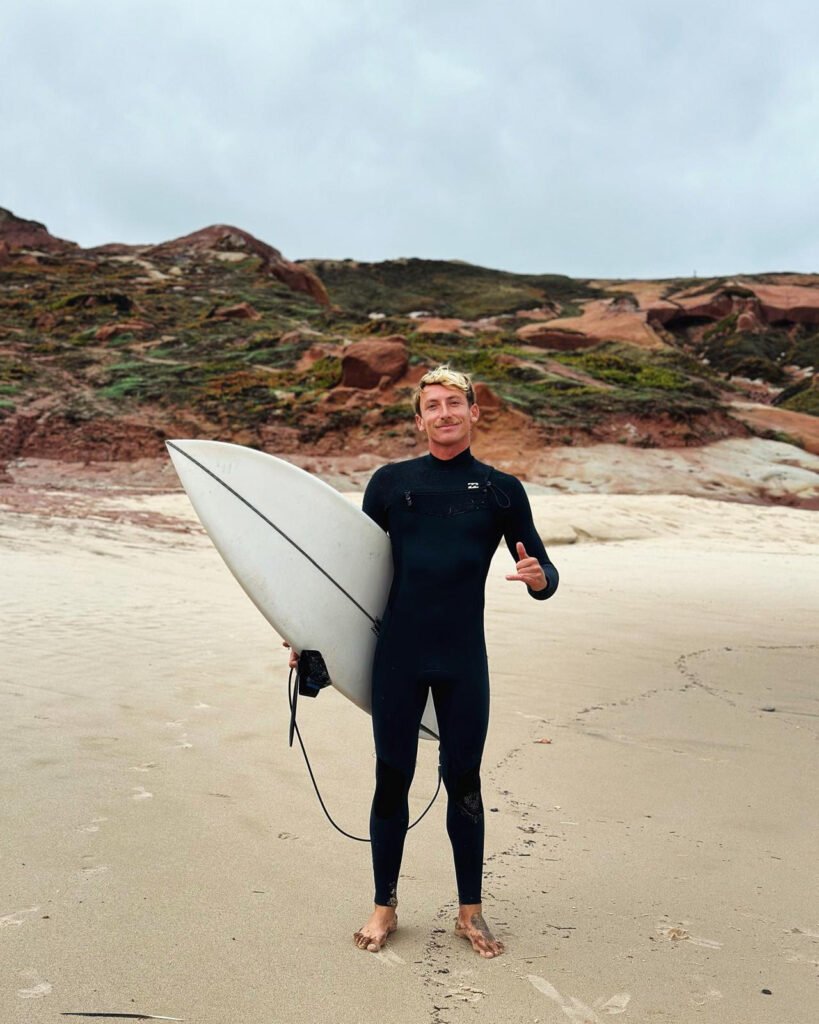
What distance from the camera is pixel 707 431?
21.0 metres

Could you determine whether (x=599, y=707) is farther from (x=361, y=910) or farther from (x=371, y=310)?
(x=371, y=310)

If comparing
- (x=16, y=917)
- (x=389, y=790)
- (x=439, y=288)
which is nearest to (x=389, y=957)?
(x=389, y=790)

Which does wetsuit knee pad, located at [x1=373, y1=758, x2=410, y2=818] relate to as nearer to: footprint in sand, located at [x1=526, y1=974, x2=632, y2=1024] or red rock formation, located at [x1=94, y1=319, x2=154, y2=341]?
footprint in sand, located at [x1=526, y1=974, x2=632, y2=1024]

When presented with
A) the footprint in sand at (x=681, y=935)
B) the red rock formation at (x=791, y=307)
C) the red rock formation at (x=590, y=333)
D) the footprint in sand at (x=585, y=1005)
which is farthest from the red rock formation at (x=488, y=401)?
the red rock formation at (x=791, y=307)

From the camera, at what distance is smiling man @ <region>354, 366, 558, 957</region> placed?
232cm

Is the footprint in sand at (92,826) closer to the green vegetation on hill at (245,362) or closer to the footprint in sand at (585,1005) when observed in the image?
the footprint in sand at (585,1005)

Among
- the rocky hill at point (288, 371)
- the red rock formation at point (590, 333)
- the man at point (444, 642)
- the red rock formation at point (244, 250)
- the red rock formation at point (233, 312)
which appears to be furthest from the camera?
the red rock formation at point (244, 250)

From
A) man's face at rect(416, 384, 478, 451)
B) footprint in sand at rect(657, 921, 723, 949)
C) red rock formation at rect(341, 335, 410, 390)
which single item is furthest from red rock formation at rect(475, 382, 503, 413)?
footprint in sand at rect(657, 921, 723, 949)

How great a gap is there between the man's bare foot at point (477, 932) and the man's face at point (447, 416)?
3.86 ft

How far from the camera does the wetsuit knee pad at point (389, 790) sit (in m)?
2.35

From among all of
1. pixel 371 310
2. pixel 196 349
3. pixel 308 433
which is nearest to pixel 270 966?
pixel 308 433

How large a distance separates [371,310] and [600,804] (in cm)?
5615

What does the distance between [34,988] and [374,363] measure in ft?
65.7

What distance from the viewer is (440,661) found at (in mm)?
2318
